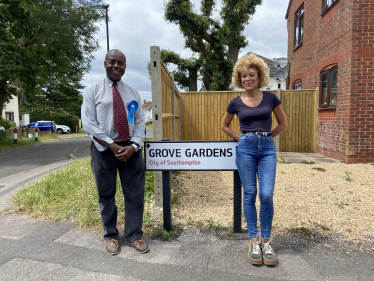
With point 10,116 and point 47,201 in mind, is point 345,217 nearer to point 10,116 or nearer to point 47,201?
point 47,201

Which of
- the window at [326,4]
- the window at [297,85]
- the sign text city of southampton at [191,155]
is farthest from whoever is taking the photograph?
the window at [297,85]

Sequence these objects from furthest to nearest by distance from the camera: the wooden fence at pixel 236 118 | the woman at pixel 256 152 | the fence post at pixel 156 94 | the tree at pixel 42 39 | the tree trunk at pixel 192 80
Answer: the tree trunk at pixel 192 80 → the tree at pixel 42 39 → the wooden fence at pixel 236 118 → the fence post at pixel 156 94 → the woman at pixel 256 152

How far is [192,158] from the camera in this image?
126 inches

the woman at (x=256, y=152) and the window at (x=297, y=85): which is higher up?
the window at (x=297, y=85)

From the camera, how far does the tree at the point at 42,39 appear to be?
10969mm

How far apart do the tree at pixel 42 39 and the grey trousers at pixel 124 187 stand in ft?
31.4

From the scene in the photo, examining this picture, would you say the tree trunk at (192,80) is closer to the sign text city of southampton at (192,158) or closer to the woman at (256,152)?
the sign text city of southampton at (192,158)

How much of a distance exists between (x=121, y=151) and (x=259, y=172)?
4.30 ft

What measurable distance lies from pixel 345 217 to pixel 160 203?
2429 millimetres

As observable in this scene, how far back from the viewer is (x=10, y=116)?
3697 cm

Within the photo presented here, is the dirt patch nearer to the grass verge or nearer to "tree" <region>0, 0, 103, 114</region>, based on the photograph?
the grass verge

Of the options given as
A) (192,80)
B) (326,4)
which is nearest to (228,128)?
(326,4)

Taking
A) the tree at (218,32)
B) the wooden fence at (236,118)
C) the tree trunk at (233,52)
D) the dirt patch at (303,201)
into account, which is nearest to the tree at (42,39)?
the tree at (218,32)

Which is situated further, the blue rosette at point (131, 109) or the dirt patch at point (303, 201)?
the dirt patch at point (303, 201)
